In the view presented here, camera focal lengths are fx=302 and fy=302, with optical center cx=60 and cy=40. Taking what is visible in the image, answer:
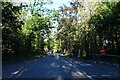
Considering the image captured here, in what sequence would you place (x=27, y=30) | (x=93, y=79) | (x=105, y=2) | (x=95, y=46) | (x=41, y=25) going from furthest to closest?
(x=41, y=25), (x=27, y=30), (x=95, y=46), (x=105, y=2), (x=93, y=79)

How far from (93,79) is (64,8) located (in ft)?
133

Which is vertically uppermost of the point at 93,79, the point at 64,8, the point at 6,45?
the point at 64,8

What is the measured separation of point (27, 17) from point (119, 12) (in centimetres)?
3211

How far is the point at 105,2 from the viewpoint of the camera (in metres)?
38.5

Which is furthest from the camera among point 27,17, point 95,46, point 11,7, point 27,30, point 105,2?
point 27,17

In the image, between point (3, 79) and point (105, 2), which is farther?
point (105, 2)

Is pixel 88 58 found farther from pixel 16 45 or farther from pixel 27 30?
pixel 27 30

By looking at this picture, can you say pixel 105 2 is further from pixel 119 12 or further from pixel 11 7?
pixel 11 7

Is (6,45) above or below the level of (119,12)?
below

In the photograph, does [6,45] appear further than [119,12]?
Answer: Yes

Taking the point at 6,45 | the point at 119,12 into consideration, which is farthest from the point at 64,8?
the point at 119,12

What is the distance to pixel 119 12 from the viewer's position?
3378 cm

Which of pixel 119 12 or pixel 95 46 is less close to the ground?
pixel 119 12

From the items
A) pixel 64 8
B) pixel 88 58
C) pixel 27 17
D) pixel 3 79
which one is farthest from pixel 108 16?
pixel 27 17
